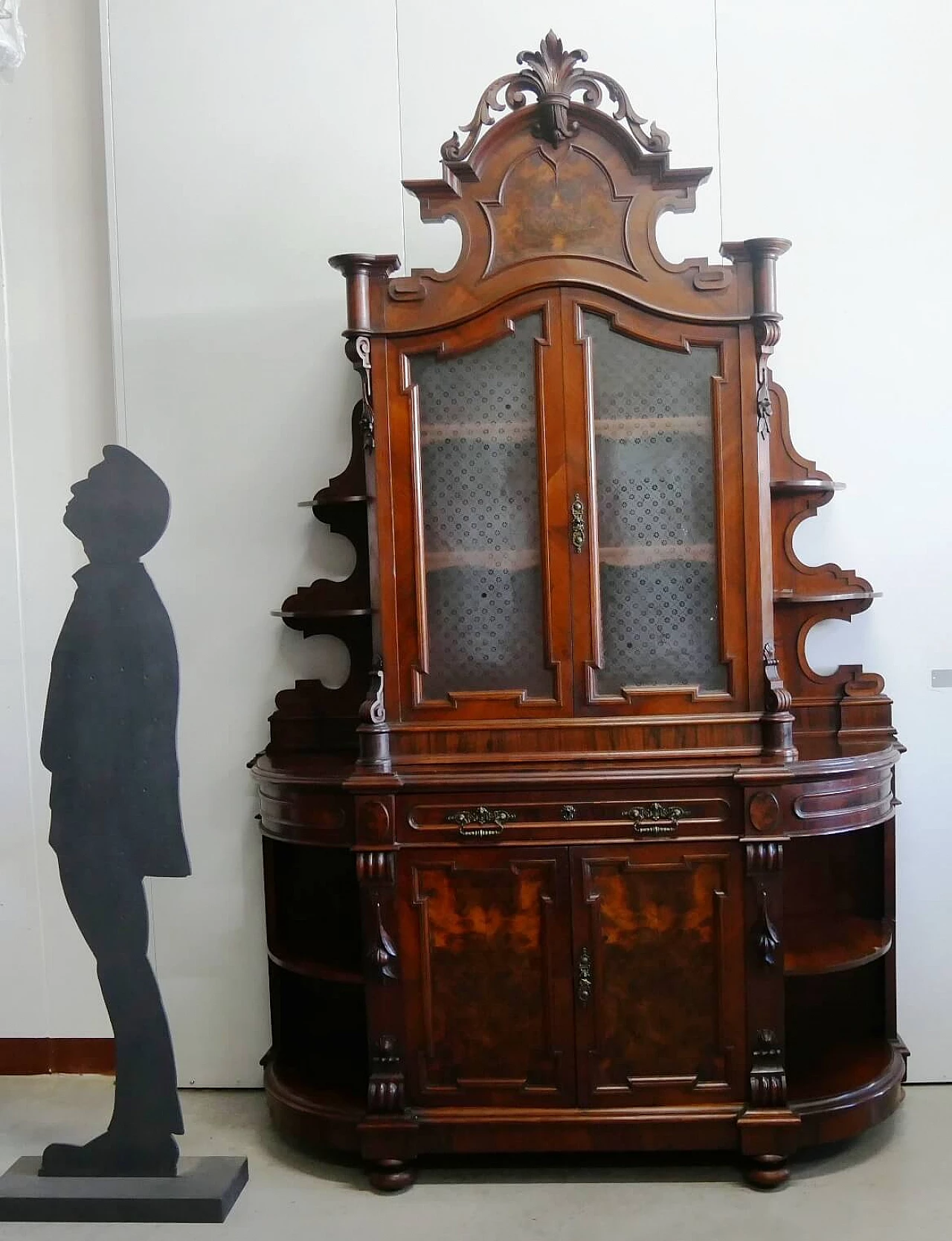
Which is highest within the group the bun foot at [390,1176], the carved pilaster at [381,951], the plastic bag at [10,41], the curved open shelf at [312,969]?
the plastic bag at [10,41]

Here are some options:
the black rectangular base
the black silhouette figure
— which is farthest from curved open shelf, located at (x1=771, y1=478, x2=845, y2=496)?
the black rectangular base

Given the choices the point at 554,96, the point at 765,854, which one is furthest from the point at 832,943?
the point at 554,96

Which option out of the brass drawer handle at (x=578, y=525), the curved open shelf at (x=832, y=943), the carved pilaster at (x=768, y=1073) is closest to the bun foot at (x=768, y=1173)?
the carved pilaster at (x=768, y=1073)

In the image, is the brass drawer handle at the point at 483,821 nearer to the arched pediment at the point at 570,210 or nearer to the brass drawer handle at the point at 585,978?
the brass drawer handle at the point at 585,978

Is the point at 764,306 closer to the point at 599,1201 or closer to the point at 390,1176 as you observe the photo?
the point at 599,1201

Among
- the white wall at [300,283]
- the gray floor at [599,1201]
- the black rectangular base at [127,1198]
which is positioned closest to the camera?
the gray floor at [599,1201]

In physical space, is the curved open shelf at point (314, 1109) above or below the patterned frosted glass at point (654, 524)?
below

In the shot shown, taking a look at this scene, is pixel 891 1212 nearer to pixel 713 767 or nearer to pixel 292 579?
Answer: pixel 713 767

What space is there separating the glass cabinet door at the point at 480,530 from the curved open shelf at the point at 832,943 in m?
0.97

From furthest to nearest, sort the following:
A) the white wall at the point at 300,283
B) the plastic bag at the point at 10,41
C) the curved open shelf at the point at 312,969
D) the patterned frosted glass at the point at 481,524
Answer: the white wall at the point at 300,283 < the curved open shelf at the point at 312,969 < the patterned frosted glass at the point at 481,524 < the plastic bag at the point at 10,41

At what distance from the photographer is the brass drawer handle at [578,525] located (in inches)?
123

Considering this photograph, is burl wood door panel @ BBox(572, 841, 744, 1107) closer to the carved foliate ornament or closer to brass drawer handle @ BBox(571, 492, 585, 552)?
the carved foliate ornament

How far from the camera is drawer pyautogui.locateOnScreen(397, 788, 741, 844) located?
309 centimetres

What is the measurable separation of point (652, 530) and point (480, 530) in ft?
1.43
